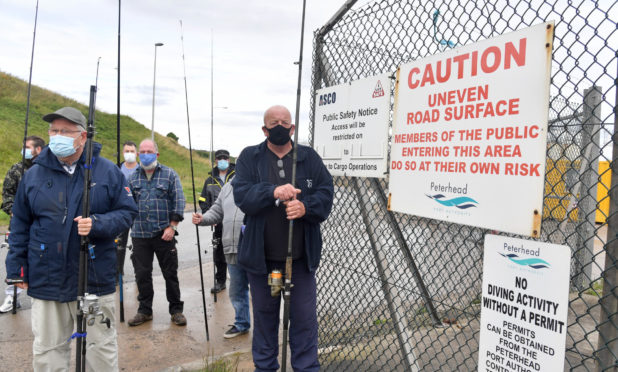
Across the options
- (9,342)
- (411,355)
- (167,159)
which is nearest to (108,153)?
(167,159)

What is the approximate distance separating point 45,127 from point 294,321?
4504 centimetres

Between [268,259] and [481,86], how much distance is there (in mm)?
1832

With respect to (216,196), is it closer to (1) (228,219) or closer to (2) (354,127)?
(1) (228,219)

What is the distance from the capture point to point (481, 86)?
90.7 inches

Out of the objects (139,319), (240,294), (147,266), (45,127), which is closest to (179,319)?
(139,319)

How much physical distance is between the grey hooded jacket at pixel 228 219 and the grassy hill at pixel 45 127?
26.7 metres

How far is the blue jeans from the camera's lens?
4949 millimetres

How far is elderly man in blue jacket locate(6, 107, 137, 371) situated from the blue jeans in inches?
61.3

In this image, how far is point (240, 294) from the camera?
4992 millimetres

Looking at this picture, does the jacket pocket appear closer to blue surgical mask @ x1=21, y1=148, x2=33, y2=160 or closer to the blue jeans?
the blue jeans

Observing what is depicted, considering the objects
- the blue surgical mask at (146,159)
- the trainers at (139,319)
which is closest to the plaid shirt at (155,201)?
the blue surgical mask at (146,159)

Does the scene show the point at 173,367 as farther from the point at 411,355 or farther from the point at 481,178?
the point at 481,178

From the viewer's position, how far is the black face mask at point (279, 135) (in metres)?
3.34

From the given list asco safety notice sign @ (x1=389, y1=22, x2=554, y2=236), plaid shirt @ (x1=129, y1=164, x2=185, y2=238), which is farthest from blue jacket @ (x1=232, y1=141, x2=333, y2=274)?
plaid shirt @ (x1=129, y1=164, x2=185, y2=238)
